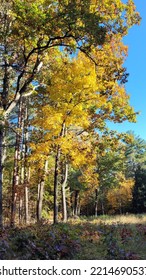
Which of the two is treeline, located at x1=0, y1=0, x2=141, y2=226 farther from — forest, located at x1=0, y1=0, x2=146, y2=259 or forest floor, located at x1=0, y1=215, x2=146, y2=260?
forest floor, located at x1=0, y1=215, x2=146, y2=260

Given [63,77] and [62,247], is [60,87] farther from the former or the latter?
[62,247]

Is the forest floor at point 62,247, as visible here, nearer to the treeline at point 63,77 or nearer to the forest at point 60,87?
the forest at point 60,87

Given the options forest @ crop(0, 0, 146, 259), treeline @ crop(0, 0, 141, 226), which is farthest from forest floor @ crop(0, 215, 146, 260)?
treeline @ crop(0, 0, 141, 226)

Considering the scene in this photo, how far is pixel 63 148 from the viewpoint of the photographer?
14477 mm

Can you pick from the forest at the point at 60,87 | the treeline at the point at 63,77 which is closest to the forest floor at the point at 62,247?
the forest at the point at 60,87

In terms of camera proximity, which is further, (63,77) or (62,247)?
(63,77)

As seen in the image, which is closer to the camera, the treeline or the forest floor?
the forest floor

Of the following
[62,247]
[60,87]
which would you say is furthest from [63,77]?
[62,247]

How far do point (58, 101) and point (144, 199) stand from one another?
103 feet

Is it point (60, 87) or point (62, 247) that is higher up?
point (60, 87)
